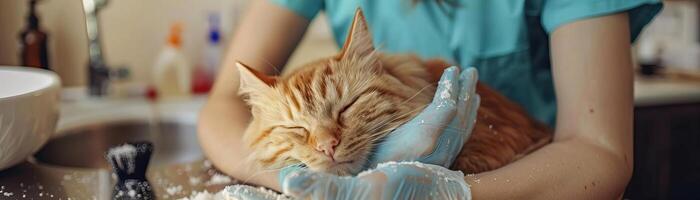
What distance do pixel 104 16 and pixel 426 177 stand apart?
1.64 meters

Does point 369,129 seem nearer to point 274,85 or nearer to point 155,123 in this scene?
point 274,85

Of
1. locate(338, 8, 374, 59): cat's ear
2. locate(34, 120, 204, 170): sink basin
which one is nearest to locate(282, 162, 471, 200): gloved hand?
locate(338, 8, 374, 59): cat's ear

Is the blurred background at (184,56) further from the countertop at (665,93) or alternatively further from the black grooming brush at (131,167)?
the black grooming brush at (131,167)

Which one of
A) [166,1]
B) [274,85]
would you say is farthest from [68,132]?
[274,85]

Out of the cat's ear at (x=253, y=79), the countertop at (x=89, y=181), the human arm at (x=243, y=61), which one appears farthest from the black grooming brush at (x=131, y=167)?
the cat's ear at (x=253, y=79)

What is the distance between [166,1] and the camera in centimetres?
229

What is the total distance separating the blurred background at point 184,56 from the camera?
2.09 m

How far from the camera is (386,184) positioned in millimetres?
790

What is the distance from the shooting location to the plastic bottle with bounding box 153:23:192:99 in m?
2.17

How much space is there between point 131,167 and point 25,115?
0.19 meters

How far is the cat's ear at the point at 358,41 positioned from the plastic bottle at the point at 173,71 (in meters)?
1.33

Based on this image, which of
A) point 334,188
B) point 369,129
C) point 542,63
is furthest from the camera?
point 542,63

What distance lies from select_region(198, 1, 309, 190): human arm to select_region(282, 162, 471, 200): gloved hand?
43 centimetres

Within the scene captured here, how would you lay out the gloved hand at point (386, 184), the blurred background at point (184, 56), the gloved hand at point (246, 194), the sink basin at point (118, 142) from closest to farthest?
the gloved hand at point (386, 184) → the gloved hand at point (246, 194) → the sink basin at point (118, 142) → the blurred background at point (184, 56)
